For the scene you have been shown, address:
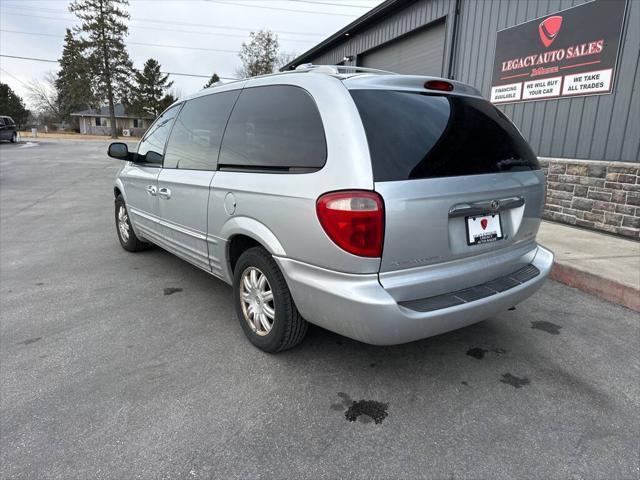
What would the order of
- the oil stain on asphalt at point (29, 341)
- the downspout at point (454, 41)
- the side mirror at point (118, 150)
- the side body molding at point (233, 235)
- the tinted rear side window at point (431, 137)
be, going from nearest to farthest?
1. the tinted rear side window at point (431, 137)
2. the side body molding at point (233, 235)
3. the oil stain on asphalt at point (29, 341)
4. the side mirror at point (118, 150)
5. the downspout at point (454, 41)

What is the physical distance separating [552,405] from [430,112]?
180 centimetres

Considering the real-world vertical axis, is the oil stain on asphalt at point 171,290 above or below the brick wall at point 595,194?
below

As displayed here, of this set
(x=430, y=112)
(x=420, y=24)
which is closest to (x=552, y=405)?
(x=430, y=112)

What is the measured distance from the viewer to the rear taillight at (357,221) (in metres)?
2.12

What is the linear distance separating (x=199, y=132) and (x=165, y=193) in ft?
2.17

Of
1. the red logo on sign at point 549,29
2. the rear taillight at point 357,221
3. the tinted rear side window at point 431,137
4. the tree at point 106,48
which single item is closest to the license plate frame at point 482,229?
the tinted rear side window at point 431,137

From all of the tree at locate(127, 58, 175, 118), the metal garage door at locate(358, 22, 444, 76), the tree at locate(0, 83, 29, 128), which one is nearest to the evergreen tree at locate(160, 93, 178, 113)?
the tree at locate(127, 58, 175, 118)

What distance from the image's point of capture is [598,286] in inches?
161

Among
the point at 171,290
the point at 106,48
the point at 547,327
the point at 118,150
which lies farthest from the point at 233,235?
the point at 106,48

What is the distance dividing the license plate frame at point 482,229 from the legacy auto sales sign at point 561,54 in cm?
497

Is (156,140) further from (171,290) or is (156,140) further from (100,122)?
(100,122)

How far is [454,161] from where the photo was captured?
2410 millimetres

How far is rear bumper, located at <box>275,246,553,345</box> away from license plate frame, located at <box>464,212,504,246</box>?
0.29 metres

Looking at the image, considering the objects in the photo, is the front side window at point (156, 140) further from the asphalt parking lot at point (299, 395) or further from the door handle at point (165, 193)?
the asphalt parking lot at point (299, 395)
